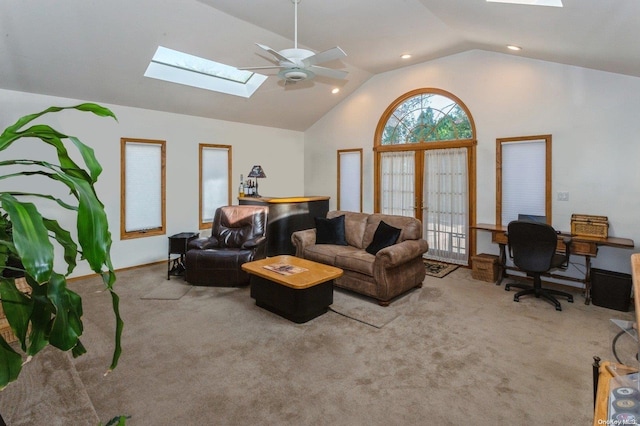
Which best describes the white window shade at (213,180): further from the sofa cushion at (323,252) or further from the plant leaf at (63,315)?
the plant leaf at (63,315)

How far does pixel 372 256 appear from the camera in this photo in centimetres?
414

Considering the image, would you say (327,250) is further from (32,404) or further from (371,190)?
(32,404)

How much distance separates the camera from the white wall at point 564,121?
4.09 m

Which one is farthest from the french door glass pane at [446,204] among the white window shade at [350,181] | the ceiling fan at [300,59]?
the ceiling fan at [300,59]

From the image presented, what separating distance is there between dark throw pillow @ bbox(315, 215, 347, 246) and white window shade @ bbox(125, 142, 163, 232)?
276 cm

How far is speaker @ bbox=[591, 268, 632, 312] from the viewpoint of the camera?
3715 mm

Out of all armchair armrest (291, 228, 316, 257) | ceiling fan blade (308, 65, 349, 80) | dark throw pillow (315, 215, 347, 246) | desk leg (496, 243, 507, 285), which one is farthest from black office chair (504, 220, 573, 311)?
ceiling fan blade (308, 65, 349, 80)

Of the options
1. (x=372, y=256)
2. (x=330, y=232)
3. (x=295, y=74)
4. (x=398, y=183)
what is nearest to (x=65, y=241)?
(x=295, y=74)

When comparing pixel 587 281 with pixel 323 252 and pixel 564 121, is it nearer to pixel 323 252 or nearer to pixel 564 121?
pixel 564 121

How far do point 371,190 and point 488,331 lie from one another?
12.7 ft

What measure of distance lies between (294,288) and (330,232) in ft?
5.57

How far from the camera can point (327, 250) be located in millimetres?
4488

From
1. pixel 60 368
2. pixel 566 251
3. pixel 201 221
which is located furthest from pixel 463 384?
pixel 201 221

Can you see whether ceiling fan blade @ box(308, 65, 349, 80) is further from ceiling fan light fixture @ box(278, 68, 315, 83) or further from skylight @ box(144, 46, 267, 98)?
skylight @ box(144, 46, 267, 98)
